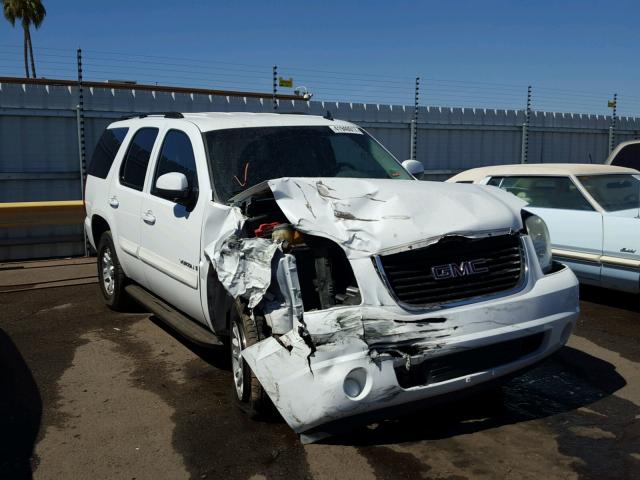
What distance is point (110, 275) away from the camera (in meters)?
6.80

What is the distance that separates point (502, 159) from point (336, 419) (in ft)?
39.9

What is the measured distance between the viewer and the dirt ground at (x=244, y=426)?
3.51 meters

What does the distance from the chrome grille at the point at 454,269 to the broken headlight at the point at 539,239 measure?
1.33ft

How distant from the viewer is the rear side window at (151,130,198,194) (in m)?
4.88

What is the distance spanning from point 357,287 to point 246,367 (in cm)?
94

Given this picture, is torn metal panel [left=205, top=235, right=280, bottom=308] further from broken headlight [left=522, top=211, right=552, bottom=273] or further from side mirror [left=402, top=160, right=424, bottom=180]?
side mirror [left=402, top=160, right=424, bottom=180]

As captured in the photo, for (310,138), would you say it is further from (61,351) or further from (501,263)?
(61,351)

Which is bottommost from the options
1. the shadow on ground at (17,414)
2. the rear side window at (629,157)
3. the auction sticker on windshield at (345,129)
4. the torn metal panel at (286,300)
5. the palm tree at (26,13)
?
the shadow on ground at (17,414)

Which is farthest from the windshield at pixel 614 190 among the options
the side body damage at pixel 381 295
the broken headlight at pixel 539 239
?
the side body damage at pixel 381 295

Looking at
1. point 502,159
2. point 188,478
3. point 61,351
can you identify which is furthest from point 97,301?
point 502,159

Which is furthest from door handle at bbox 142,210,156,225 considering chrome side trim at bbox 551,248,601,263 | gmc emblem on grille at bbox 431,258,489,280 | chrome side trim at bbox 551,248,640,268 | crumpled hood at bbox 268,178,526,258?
chrome side trim at bbox 551,248,640,268

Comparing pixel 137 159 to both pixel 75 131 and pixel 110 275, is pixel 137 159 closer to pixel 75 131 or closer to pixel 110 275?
pixel 110 275

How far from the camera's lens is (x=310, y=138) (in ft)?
17.0

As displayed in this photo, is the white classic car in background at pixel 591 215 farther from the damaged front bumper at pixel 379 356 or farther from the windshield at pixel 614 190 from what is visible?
the damaged front bumper at pixel 379 356
